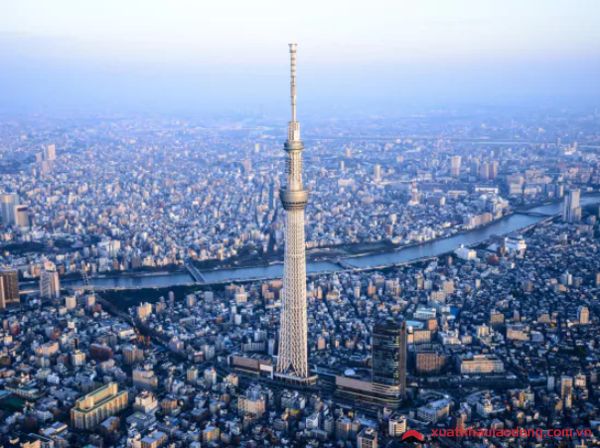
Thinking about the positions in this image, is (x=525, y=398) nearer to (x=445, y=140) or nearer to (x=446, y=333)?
(x=446, y=333)

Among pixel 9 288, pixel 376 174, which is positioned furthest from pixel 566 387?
pixel 376 174

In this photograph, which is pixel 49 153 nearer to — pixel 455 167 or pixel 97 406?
pixel 455 167

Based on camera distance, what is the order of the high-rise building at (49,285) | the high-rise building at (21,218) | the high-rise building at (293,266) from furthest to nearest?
the high-rise building at (21,218) < the high-rise building at (49,285) < the high-rise building at (293,266)

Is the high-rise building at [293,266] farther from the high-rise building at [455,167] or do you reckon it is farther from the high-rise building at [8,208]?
the high-rise building at [455,167]

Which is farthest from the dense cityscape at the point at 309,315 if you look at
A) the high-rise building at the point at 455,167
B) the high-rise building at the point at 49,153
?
the high-rise building at the point at 49,153

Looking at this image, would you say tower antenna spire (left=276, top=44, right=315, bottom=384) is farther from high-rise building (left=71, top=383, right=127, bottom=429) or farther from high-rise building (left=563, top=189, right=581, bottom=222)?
high-rise building (left=563, top=189, right=581, bottom=222)
